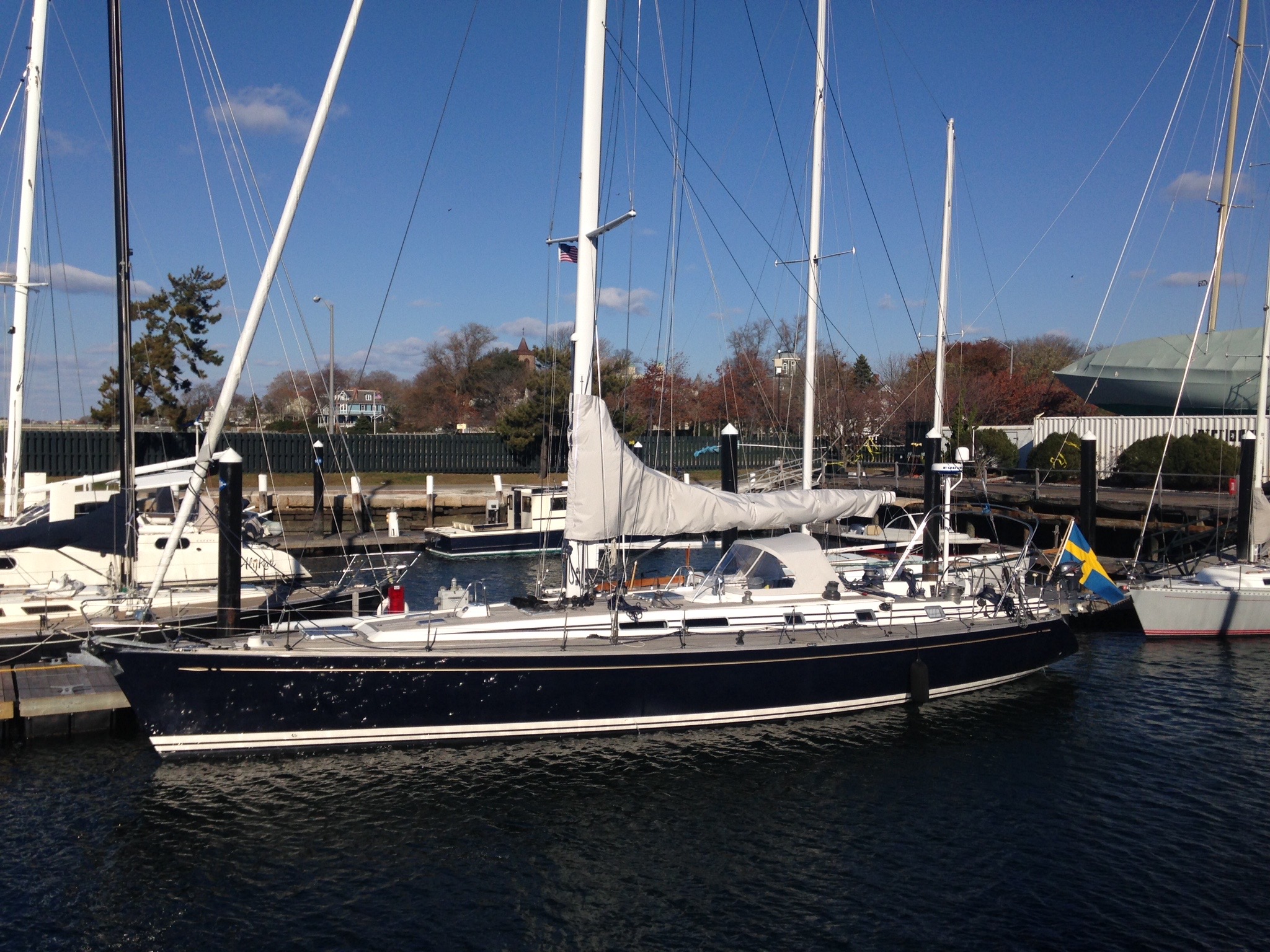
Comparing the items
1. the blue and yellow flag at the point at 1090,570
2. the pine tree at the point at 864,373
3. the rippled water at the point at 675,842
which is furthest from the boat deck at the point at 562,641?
Answer: the pine tree at the point at 864,373

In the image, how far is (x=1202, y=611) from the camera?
21281 millimetres

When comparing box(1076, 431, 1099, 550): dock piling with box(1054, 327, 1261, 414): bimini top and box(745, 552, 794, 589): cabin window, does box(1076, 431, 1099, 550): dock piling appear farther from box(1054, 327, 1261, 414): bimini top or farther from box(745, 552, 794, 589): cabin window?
box(1054, 327, 1261, 414): bimini top

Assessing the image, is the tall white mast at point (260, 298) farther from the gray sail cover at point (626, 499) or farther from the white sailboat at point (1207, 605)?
the white sailboat at point (1207, 605)

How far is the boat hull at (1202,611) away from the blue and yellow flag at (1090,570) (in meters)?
2.21

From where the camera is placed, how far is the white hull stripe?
13266 mm

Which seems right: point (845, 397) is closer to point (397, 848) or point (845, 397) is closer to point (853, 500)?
point (853, 500)

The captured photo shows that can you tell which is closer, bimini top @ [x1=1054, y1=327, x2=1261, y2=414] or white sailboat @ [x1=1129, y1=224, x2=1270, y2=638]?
white sailboat @ [x1=1129, y1=224, x2=1270, y2=638]

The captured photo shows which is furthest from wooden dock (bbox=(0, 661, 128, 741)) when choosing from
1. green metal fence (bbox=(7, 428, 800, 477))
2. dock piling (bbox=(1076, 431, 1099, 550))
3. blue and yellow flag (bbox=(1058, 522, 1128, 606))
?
green metal fence (bbox=(7, 428, 800, 477))

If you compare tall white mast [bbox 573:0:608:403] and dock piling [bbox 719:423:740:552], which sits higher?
tall white mast [bbox 573:0:608:403]

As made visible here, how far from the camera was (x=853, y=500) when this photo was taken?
17203 mm

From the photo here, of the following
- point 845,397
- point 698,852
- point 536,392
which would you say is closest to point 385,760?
point 698,852

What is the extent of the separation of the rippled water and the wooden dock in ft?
1.29

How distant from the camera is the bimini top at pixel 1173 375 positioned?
38312 mm

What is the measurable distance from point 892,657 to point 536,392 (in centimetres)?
3694
